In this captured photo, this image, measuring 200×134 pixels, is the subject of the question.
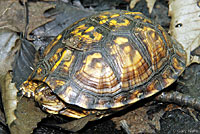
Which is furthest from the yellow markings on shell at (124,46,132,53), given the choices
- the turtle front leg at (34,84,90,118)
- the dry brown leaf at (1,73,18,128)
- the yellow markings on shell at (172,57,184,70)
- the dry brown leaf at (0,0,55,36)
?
the dry brown leaf at (0,0,55,36)

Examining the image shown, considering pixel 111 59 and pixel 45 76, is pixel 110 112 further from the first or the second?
pixel 45 76

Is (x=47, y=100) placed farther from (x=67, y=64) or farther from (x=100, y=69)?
(x=100, y=69)

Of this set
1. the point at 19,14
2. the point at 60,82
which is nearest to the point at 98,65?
the point at 60,82

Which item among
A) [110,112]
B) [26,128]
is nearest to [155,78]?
[110,112]

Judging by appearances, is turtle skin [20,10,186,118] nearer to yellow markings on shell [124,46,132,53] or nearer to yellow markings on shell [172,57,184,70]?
yellow markings on shell [124,46,132,53]

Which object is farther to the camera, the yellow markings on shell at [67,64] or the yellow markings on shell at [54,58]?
the yellow markings on shell at [54,58]

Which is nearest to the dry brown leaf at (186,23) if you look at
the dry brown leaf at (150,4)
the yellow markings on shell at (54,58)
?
the dry brown leaf at (150,4)

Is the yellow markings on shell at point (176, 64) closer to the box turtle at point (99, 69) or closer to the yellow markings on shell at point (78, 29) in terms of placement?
the box turtle at point (99, 69)
